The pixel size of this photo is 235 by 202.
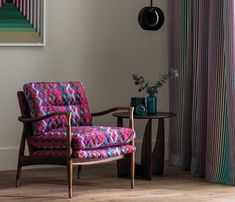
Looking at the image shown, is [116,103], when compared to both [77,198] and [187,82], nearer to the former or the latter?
[187,82]

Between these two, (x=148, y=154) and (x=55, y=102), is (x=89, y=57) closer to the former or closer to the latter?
(x=55, y=102)

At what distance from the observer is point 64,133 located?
12.6ft

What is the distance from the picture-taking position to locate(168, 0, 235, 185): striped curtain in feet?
13.5

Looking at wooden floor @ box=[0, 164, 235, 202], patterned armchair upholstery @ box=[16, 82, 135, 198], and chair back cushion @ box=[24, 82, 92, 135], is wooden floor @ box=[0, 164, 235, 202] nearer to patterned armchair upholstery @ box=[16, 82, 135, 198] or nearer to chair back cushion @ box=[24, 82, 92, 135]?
patterned armchair upholstery @ box=[16, 82, 135, 198]

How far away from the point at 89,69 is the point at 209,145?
4.30 feet

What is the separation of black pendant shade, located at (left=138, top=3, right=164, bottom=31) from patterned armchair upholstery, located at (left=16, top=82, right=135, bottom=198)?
933 millimetres

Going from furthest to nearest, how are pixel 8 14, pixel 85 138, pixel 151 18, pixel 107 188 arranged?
pixel 151 18
pixel 8 14
pixel 107 188
pixel 85 138

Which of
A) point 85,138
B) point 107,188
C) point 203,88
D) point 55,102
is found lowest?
point 107,188

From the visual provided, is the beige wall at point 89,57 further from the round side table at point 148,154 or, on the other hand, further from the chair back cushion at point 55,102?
the round side table at point 148,154

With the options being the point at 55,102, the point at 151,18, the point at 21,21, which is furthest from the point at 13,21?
the point at 151,18

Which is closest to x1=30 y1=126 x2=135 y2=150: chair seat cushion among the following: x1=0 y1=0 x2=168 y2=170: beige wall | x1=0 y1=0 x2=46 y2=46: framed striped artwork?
x1=0 y1=0 x2=168 y2=170: beige wall

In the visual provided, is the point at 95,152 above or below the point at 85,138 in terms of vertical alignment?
below

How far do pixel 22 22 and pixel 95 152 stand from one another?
4.85 ft

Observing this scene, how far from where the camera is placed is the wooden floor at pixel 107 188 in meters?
3.76
